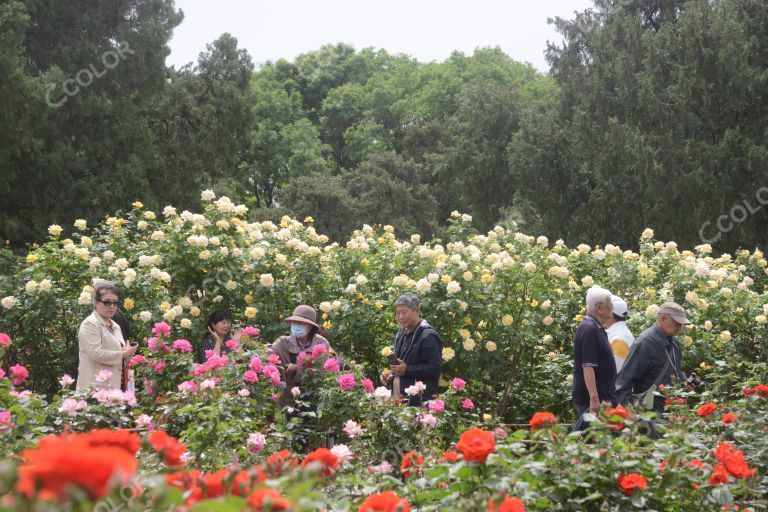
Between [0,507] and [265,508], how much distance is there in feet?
1.29

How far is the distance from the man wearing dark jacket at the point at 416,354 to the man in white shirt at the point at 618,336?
3.59ft

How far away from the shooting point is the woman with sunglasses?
5.53 meters

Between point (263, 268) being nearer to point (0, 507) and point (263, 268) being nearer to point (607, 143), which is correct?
point (0, 507)

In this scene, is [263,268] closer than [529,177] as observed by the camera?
Yes

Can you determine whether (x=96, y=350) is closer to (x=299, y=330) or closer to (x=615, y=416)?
(x=299, y=330)

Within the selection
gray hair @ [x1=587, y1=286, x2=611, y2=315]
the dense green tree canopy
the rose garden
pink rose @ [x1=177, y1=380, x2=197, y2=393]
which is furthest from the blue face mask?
the dense green tree canopy

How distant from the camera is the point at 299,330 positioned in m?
5.98

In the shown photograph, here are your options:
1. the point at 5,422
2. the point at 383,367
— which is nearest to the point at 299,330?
the point at 383,367

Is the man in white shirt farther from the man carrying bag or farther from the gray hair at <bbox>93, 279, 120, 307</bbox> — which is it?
the gray hair at <bbox>93, 279, 120, 307</bbox>

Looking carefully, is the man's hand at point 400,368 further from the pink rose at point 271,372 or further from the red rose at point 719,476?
the red rose at point 719,476

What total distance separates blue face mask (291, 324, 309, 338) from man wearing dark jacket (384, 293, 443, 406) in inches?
29.9

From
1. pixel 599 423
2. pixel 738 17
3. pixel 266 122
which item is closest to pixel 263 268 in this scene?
pixel 599 423

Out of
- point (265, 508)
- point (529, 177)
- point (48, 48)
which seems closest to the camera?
point (265, 508)

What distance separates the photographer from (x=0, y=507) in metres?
1.14
